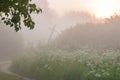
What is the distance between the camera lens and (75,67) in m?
33.7

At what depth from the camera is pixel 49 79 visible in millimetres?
36094

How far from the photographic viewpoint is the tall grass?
29156 millimetres

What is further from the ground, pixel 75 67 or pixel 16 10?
pixel 75 67

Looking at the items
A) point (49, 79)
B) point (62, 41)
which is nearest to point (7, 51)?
point (62, 41)

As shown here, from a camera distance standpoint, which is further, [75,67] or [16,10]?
[75,67]

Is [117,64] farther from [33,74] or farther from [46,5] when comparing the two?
[46,5]

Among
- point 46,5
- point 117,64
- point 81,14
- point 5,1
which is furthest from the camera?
point 46,5

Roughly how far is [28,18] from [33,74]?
24973 mm

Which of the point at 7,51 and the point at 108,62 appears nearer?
the point at 108,62

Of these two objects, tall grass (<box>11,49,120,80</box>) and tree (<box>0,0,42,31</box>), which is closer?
tree (<box>0,0,42,31</box>)

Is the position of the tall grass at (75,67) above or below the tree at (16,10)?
above

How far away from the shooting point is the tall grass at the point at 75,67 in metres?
29.2

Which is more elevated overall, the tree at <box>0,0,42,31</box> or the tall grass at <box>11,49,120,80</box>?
the tall grass at <box>11,49,120,80</box>

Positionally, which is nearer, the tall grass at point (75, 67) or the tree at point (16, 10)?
the tree at point (16, 10)
